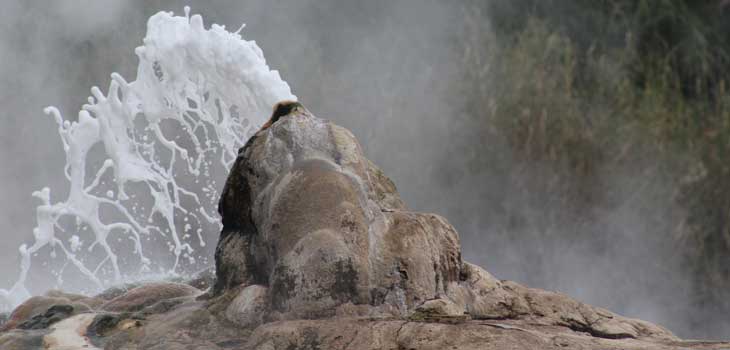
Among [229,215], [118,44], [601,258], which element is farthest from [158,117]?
[601,258]

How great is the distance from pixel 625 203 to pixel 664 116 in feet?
2.97

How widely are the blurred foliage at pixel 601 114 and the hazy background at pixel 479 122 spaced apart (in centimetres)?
2

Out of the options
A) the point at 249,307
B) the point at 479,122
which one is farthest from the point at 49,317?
the point at 479,122

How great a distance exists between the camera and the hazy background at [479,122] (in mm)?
9273

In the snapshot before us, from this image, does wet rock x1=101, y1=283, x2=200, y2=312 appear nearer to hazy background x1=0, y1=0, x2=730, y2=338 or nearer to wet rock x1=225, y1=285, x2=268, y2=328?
wet rock x1=225, y1=285, x2=268, y2=328

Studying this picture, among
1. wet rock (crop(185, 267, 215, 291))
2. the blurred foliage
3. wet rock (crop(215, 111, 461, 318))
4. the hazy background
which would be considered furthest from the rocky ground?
the blurred foliage

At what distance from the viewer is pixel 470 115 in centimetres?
980

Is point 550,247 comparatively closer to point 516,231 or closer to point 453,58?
point 516,231

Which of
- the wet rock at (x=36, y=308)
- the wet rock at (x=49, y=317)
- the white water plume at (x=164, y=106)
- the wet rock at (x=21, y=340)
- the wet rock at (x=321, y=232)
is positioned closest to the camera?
the wet rock at (x=321, y=232)

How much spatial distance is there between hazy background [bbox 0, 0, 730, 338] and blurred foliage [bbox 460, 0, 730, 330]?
0.06 feet

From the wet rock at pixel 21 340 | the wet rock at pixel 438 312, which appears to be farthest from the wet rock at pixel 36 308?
the wet rock at pixel 438 312

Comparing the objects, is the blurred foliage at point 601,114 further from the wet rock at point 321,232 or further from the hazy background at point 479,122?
the wet rock at point 321,232

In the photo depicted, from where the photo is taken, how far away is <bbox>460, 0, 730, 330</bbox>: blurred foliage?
9.73 meters

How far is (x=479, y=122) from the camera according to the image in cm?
982
